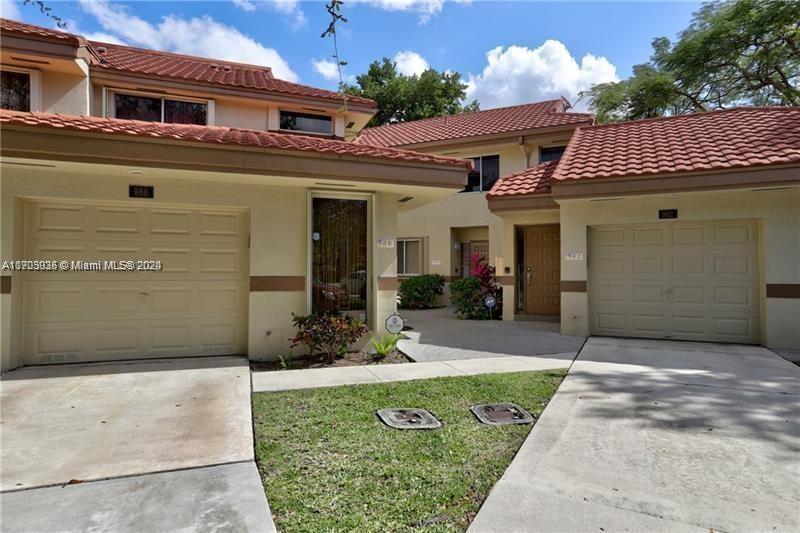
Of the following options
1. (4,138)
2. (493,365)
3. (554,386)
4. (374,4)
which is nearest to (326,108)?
(374,4)

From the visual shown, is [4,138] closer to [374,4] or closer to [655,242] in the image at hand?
[374,4]

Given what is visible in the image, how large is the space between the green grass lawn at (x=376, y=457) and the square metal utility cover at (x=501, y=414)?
102 millimetres

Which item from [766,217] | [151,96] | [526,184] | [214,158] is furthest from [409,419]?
[151,96]

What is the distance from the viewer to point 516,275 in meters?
12.1

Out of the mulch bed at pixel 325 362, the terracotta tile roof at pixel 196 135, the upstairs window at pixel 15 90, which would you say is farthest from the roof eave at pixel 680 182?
the upstairs window at pixel 15 90

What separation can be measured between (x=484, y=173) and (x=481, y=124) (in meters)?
2.45

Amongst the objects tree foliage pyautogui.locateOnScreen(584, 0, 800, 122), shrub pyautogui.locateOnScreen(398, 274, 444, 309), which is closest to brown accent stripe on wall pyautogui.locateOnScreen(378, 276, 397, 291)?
shrub pyautogui.locateOnScreen(398, 274, 444, 309)

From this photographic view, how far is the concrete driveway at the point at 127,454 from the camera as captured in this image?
273 cm

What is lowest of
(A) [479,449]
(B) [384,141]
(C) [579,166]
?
(A) [479,449]

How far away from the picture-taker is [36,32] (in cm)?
869

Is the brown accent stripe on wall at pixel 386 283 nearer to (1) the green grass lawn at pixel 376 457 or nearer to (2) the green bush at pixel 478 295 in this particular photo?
(1) the green grass lawn at pixel 376 457

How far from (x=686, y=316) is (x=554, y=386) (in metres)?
5.05

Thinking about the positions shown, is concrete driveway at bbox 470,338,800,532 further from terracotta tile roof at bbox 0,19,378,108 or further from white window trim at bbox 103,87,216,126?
white window trim at bbox 103,87,216,126

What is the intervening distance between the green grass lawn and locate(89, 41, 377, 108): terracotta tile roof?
29.5ft
